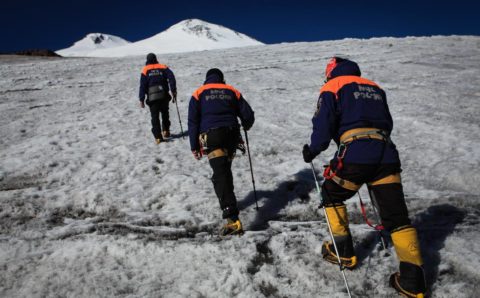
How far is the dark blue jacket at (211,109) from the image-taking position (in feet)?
16.9

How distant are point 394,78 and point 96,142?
13780mm

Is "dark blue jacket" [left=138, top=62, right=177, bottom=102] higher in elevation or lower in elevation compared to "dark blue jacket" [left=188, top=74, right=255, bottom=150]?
higher

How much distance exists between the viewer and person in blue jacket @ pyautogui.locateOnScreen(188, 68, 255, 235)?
4.82 metres

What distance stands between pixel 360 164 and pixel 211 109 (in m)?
2.59

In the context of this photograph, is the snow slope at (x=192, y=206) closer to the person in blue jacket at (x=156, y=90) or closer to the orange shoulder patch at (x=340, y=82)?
the person in blue jacket at (x=156, y=90)

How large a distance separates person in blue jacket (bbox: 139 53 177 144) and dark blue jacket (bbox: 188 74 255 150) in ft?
12.9

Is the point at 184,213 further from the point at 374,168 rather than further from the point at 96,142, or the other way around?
the point at 96,142

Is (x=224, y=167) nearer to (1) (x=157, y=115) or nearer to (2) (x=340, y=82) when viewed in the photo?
(2) (x=340, y=82)

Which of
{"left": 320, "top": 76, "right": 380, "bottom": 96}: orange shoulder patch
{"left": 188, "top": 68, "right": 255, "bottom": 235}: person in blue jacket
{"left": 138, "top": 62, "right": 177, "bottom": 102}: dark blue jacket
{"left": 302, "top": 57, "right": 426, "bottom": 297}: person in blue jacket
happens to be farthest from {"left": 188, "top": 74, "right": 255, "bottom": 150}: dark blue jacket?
{"left": 138, "top": 62, "right": 177, "bottom": 102}: dark blue jacket

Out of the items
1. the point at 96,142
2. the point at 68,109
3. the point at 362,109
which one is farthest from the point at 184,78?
the point at 362,109

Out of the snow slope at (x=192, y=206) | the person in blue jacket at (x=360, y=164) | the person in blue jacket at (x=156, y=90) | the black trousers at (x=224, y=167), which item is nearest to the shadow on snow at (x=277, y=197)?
the snow slope at (x=192, y=206)

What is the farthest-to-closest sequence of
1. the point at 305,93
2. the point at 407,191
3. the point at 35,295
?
1. the point at 305,93
2. the point at 407,191
3. the point at 35,295

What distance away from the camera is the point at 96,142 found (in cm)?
891

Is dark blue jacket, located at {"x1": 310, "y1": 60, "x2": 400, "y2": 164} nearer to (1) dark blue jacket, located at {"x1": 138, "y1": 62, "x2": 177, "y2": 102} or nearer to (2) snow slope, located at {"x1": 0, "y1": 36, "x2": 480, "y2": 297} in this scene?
(2) snow slope, located at {"x1": 0, "y1": 36, "x2": 480, "y2": 297}
